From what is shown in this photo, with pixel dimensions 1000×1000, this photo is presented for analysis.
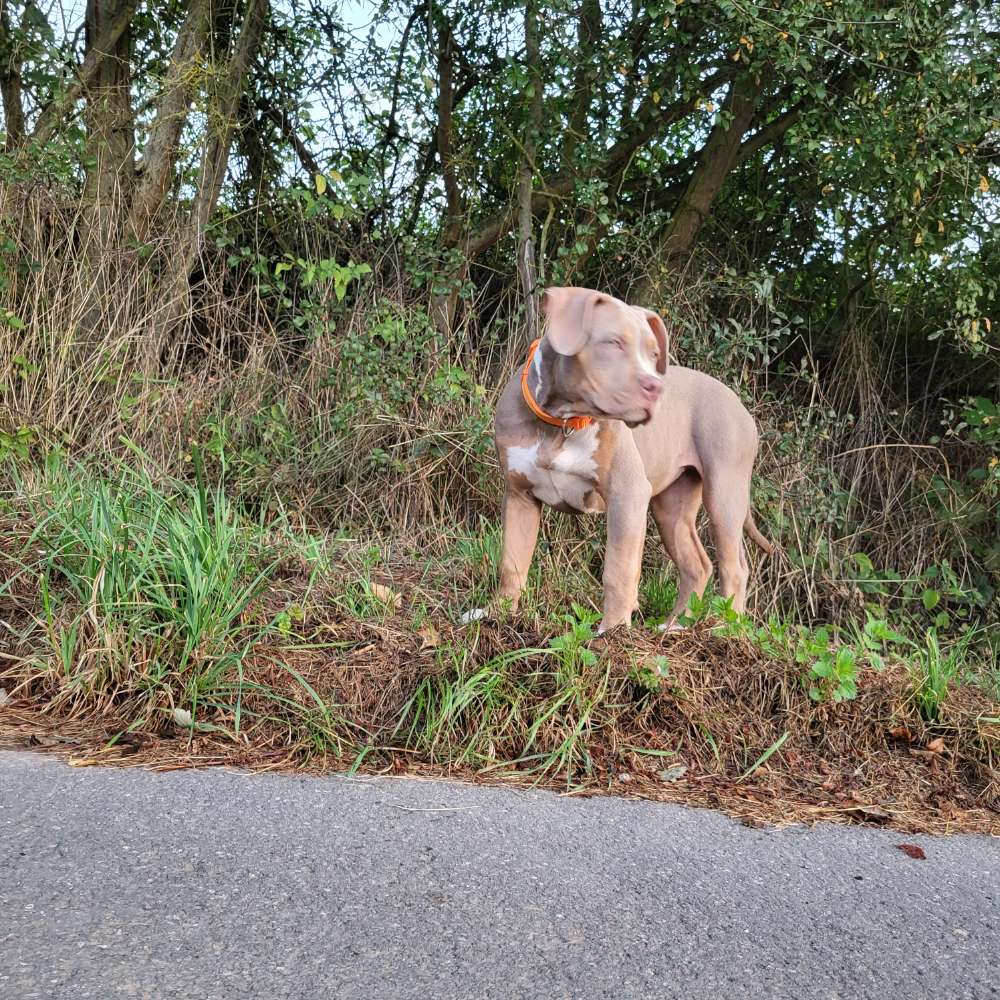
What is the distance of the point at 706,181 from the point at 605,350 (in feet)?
13.0

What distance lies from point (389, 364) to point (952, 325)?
3453 millimetres

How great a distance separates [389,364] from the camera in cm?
565

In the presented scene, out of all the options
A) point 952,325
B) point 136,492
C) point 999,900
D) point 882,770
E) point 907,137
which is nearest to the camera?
point 999,900

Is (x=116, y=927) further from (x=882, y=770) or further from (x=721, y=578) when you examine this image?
(x=721, y=578)

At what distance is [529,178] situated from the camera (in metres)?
6.20

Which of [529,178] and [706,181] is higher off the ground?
[706,181]

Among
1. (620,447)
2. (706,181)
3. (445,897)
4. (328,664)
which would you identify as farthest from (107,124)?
(445,897)

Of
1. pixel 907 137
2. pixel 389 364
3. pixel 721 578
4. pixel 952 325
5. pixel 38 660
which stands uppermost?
pixel 907 137

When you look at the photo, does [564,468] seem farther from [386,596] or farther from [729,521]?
[729,521]

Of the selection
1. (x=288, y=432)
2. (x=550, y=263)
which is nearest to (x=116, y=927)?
(x=288, y=432)

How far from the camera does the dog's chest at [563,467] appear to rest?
3.69 m

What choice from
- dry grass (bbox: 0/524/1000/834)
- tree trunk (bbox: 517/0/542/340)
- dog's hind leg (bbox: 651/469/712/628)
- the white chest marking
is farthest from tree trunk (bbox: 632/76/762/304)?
dry grass (bbox: 0/524/1000/834)

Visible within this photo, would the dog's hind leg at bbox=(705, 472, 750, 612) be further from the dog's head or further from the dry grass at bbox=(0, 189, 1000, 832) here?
the dog's head

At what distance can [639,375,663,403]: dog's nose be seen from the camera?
3.27 metres
